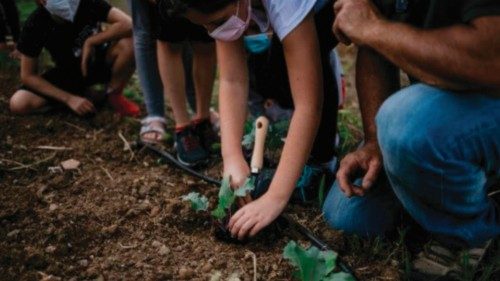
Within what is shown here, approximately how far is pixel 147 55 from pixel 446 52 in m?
1.83

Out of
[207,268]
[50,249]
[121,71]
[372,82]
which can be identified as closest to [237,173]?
[207,268]

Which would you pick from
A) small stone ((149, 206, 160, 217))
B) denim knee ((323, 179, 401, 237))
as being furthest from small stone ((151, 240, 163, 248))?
denim knee ((323, 179, 401, 237))

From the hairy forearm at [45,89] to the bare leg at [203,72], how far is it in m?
0.94

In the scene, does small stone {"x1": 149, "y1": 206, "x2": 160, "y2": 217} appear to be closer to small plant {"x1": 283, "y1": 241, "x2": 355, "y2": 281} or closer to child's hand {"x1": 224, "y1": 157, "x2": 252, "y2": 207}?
child's hand {"x1": 224, "y1": 157, "x2": 252, "y2": 207}

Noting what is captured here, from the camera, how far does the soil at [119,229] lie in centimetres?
178

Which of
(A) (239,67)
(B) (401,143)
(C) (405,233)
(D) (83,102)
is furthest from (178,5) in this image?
(D) (83,102)

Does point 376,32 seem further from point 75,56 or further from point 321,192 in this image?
point 75,56

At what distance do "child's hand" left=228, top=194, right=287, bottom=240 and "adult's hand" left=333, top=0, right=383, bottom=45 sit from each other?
0.60 meters

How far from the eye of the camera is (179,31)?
8.48 ft

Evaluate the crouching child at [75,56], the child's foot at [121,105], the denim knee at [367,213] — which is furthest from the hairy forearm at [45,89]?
the denim knee at [367,213]

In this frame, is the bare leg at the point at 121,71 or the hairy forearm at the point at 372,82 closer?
the hairy forearm at the point at 372,82

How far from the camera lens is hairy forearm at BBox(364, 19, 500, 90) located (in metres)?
1.37

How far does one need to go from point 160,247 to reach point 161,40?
3.86 feet

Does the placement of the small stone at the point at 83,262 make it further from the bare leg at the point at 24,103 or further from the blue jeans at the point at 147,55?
the bare leg at the point at 24,103
